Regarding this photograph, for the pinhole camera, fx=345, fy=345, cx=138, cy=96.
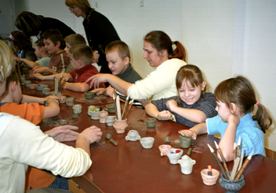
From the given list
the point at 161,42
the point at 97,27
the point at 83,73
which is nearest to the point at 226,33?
the point at 161,42

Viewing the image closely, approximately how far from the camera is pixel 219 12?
3.29 meters

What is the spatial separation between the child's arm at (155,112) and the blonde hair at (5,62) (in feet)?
2.81

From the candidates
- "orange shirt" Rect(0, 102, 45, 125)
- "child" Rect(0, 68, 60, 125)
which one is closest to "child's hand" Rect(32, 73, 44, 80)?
"child" Rect(0, 68, 60, 125)

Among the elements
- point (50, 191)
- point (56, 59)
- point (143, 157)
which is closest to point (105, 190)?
point (143, 157)

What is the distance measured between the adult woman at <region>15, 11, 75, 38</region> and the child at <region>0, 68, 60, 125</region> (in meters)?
2.46

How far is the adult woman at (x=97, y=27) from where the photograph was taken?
354 cm

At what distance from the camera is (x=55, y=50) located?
4.02 m

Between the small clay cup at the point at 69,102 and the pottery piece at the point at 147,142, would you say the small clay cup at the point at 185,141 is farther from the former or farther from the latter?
the small clay cup at the point at 69,102

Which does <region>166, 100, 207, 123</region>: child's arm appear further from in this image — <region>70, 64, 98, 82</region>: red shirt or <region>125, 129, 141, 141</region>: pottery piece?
<region>70, 64, 98, 82</region>: red shirt

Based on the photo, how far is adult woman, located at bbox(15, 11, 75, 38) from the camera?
4270mm

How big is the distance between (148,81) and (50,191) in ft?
2.96

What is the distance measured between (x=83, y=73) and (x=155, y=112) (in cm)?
132

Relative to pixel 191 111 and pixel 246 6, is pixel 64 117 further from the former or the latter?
pixel 246 6

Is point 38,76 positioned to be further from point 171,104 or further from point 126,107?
point 171,104
